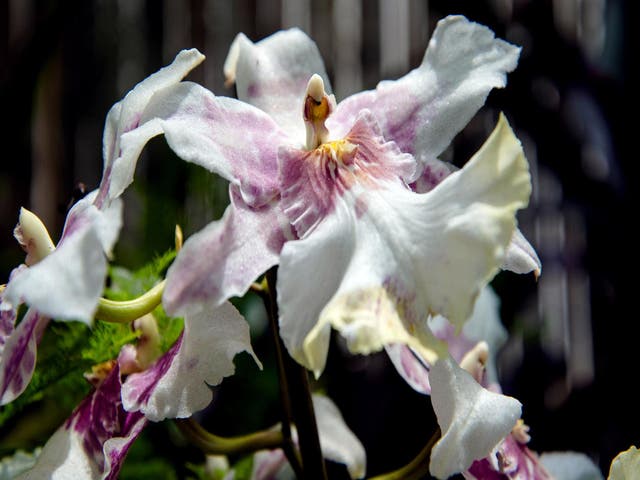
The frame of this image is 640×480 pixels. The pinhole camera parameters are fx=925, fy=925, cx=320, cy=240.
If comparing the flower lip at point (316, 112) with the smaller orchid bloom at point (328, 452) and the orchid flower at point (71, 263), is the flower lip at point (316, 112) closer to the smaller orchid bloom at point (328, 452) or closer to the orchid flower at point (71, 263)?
the orchid flower at point (71, 263)

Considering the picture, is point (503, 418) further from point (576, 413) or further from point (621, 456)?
point (576, 413)

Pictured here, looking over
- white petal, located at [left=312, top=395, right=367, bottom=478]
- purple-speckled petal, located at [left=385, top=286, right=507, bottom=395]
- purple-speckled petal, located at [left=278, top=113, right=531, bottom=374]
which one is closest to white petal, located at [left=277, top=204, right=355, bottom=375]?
purple-speckled petal, located at [left=278, top=113, right=531, bottom=374]

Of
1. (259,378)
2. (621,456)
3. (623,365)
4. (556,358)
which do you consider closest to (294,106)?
(621,456)

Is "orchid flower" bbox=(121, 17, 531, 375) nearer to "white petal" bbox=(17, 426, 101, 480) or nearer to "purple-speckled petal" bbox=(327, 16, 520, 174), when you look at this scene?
"purple-speckled petal" bbox=(327, 16, 520, 174)

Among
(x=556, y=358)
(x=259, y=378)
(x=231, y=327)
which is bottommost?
(x=556, y=358)

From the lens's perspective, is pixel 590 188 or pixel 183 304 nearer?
pixel 183 304

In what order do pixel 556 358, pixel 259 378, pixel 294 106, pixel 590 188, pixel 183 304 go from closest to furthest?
1. pixel 183 304
2. pixel 294 106
3. pixel 259 378
4. pixel 590 188
5. pixel 556 358

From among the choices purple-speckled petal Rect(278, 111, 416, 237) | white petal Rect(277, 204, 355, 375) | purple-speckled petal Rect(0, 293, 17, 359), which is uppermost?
purple-speckled petal Rect(278, 111, 416, 237)

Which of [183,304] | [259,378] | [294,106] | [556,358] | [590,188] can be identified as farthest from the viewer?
[556,358]
